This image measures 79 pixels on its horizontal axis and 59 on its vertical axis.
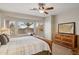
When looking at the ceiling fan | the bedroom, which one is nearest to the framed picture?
the bedroom

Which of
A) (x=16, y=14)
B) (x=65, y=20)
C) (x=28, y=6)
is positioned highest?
(x=28, y=6)

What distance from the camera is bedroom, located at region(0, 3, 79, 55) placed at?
1439 mm

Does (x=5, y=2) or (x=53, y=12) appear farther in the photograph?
(x=53, y=12)

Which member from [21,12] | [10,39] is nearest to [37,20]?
[21,12]

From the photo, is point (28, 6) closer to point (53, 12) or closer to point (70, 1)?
point (53, 12)

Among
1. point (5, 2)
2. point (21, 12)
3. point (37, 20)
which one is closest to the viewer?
point (5, 2)

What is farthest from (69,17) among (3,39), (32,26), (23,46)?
(3,39)

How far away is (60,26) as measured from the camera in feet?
5.24

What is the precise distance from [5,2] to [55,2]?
0.80 meters

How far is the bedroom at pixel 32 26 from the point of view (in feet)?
4.72

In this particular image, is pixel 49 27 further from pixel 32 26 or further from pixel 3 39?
pixel 3 39

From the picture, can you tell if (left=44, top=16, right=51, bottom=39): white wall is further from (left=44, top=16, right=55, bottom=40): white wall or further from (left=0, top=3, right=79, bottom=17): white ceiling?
(left=0, top=3, right=79, bottom=17): white ceiling

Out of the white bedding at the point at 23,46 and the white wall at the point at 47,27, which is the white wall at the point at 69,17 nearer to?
the white wall at the point at 47,27

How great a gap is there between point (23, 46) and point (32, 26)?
16.3 inches
